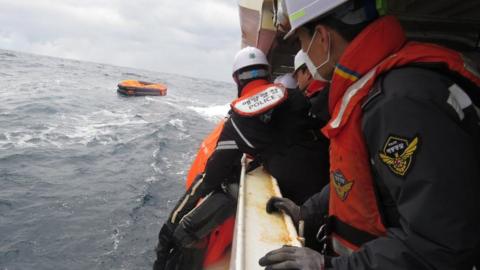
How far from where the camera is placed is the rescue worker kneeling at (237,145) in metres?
2.79

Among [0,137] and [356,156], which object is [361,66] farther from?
[0,137]

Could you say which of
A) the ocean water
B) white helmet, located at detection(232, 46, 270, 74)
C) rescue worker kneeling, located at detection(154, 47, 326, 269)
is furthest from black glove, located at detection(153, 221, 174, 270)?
the ocean water

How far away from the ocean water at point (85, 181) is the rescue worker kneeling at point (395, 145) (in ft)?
19.4

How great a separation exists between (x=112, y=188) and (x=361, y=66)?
32.4 feet

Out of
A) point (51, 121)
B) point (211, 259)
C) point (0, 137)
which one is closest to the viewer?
point (211, 259)

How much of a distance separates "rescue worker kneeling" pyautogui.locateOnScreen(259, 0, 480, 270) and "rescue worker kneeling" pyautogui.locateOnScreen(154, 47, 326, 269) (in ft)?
4.36

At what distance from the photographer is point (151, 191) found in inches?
391

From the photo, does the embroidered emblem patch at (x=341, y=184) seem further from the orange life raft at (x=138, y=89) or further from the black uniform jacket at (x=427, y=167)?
the orange life raft at (x=138, y=89)

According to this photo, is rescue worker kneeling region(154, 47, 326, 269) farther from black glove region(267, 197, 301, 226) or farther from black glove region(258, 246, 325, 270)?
black glove region(258, 246, 325, 270)

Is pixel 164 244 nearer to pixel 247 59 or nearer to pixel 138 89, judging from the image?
pixel 247 59

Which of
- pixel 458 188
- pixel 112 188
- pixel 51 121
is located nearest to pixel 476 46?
pixel 458 188

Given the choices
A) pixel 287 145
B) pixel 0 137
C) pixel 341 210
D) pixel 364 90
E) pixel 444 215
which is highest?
pixel 364 90

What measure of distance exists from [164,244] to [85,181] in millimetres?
7670

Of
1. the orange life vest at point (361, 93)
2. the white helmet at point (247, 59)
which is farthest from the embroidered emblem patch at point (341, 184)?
the white helmet at point (247, 59)
